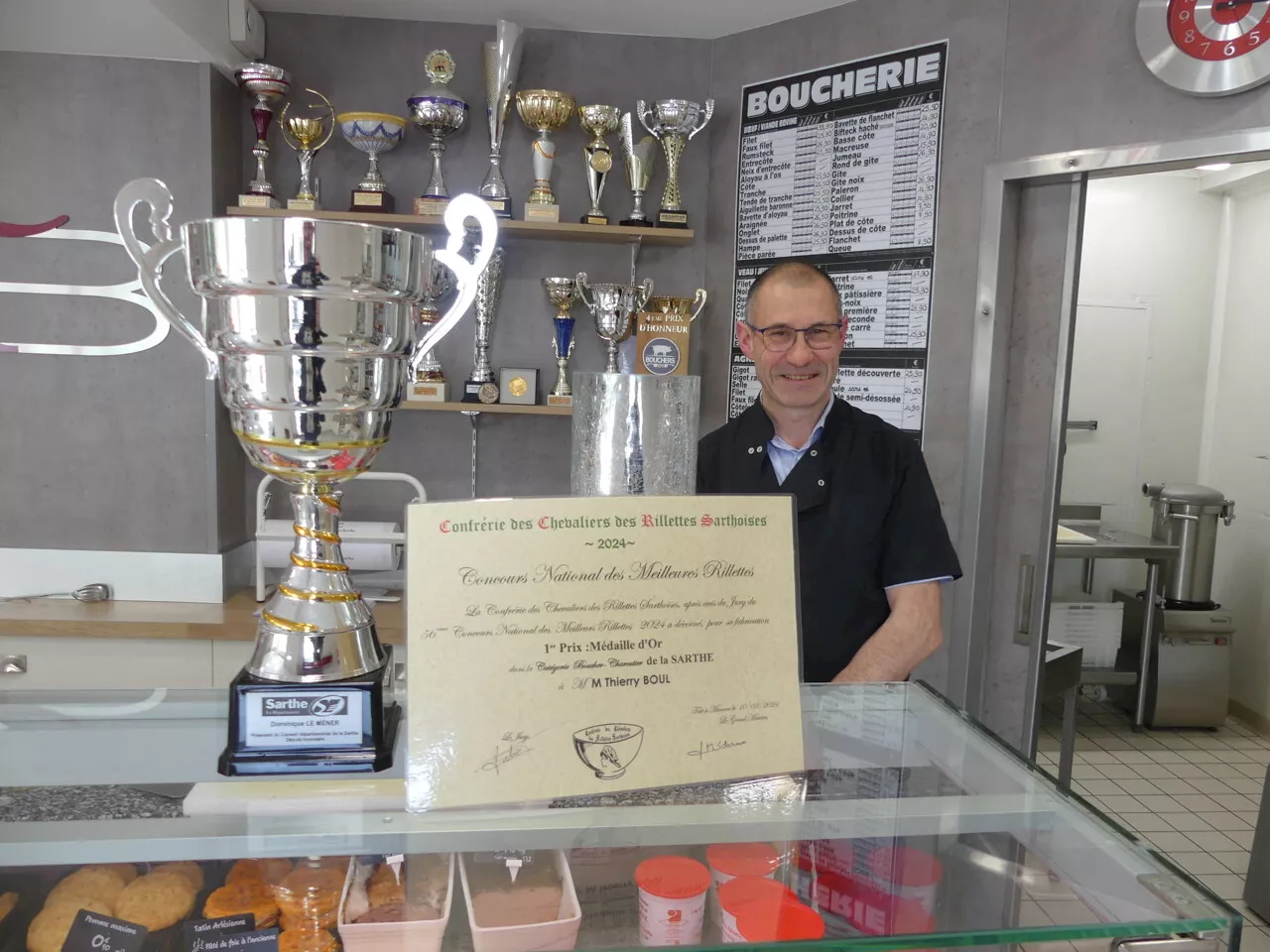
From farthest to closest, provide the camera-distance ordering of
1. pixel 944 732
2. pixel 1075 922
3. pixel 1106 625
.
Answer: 1. pixel 1106 625
2. pixel 944 732
3. pixel 1075 922

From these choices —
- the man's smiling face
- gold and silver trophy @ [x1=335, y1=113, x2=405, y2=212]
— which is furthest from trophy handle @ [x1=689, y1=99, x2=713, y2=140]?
the man's smiling face

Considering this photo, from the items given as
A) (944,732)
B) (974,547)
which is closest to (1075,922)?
(944,732)

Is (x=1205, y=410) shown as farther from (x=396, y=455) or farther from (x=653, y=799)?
(x=653, y=799)

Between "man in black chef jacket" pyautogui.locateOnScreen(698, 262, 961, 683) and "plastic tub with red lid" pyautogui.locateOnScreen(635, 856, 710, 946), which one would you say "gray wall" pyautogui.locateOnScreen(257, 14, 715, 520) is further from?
"plastic tub with red lid" pyautogui.locateOnScreen(635, 856, 710, 946)

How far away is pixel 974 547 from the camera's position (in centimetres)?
243

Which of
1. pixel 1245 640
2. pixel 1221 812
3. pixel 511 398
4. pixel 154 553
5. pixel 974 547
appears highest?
pixel 511 398

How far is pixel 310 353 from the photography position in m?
0.67

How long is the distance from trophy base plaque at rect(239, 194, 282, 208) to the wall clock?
95.4 inches

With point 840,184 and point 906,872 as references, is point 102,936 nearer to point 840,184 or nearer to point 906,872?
point 906,872

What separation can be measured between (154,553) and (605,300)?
65.1 inches

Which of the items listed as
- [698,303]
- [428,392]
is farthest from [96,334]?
[698,303]

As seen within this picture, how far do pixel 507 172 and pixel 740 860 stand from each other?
8.84 feet

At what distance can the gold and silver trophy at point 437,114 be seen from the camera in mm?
2725

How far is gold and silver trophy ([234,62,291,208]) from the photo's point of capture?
8.84ft
